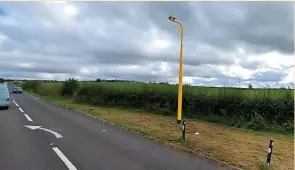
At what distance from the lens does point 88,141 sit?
11.1 m

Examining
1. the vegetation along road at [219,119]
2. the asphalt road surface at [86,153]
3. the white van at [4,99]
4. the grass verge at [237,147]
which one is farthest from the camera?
the white van at [4,99]

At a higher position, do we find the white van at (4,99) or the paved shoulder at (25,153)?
the white van at (4,99)

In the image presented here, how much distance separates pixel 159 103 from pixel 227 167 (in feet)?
54.0

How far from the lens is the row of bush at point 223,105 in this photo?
16828 millimetres

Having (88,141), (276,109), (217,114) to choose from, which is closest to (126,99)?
(217,114)

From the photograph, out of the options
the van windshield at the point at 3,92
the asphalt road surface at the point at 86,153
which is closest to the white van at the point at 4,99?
the van windshield at the point at 3,92

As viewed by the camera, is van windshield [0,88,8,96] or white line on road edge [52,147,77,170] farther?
van windshield [0,88,8,96]

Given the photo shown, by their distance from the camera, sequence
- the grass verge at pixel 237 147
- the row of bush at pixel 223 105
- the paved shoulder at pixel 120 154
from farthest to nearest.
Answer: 1. the row of bush at pixel 223 105
2. the grass verge at pixel 237 147
3. the paved shoulder at pixel 120 154

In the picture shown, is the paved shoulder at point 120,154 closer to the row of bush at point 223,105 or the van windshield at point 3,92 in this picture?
the row of bush at point 223,105

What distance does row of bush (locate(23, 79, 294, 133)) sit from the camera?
16828 millimetres

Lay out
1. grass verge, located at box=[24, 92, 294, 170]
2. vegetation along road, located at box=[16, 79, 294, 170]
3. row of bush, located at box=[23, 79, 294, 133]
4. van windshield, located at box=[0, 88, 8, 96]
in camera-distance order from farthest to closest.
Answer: van windshield, located at box=[0, 88, 8, 96] < row of bush, located at box=[23, 79, 294, 133] < vegetation along road, located at box=[16, 79, 294, 170] < grass verge, located at box=[24, 92, 294, 170]

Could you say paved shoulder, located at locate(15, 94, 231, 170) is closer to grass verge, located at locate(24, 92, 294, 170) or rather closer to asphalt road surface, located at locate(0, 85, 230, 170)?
asphalt road surface, located at locate(0, 85, 230, 170)

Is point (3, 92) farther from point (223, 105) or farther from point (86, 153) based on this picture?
point (86, 153)

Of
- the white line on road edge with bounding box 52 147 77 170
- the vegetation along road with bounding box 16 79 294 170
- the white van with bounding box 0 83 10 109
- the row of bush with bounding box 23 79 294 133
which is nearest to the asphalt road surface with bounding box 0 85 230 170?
the white line on road edge with bounding box 52 147 77 170
